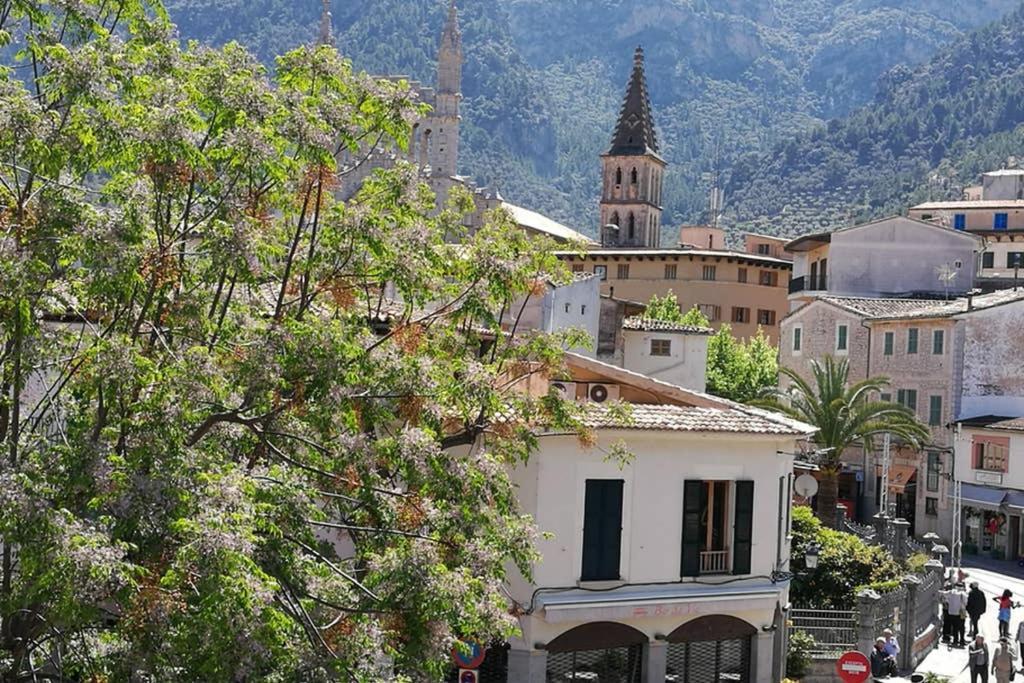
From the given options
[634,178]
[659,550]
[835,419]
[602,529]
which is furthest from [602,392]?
[634,178]

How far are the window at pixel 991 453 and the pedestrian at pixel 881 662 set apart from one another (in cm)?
2884

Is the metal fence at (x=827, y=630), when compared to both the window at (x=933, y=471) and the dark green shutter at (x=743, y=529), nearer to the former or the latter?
the dark green shutter at (x=743, y=529)

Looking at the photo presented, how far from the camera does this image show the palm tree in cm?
4981

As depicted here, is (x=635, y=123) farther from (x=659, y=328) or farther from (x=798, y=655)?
(x=798, y=655)

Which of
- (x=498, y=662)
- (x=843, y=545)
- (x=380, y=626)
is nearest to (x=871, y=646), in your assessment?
(x=843, y=545)

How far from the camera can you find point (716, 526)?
29.5 m

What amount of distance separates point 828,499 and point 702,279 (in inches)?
2402

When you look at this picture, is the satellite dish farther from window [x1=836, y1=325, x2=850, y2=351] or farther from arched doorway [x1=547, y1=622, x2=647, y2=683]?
window [x1=836, y1=325, x2=850, y2=351]

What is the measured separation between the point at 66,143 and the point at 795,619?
22.0 meters

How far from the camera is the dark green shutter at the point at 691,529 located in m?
28.6

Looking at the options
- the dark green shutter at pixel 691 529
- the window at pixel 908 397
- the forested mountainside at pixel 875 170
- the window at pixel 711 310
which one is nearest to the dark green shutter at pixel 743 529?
the dark green shutter at pixel 691 529

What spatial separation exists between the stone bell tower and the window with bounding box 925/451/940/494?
8091 centimetres

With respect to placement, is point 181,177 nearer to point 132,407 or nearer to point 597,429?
point 132,407

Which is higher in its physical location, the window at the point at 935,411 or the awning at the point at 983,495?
the window at the point at 935,411
